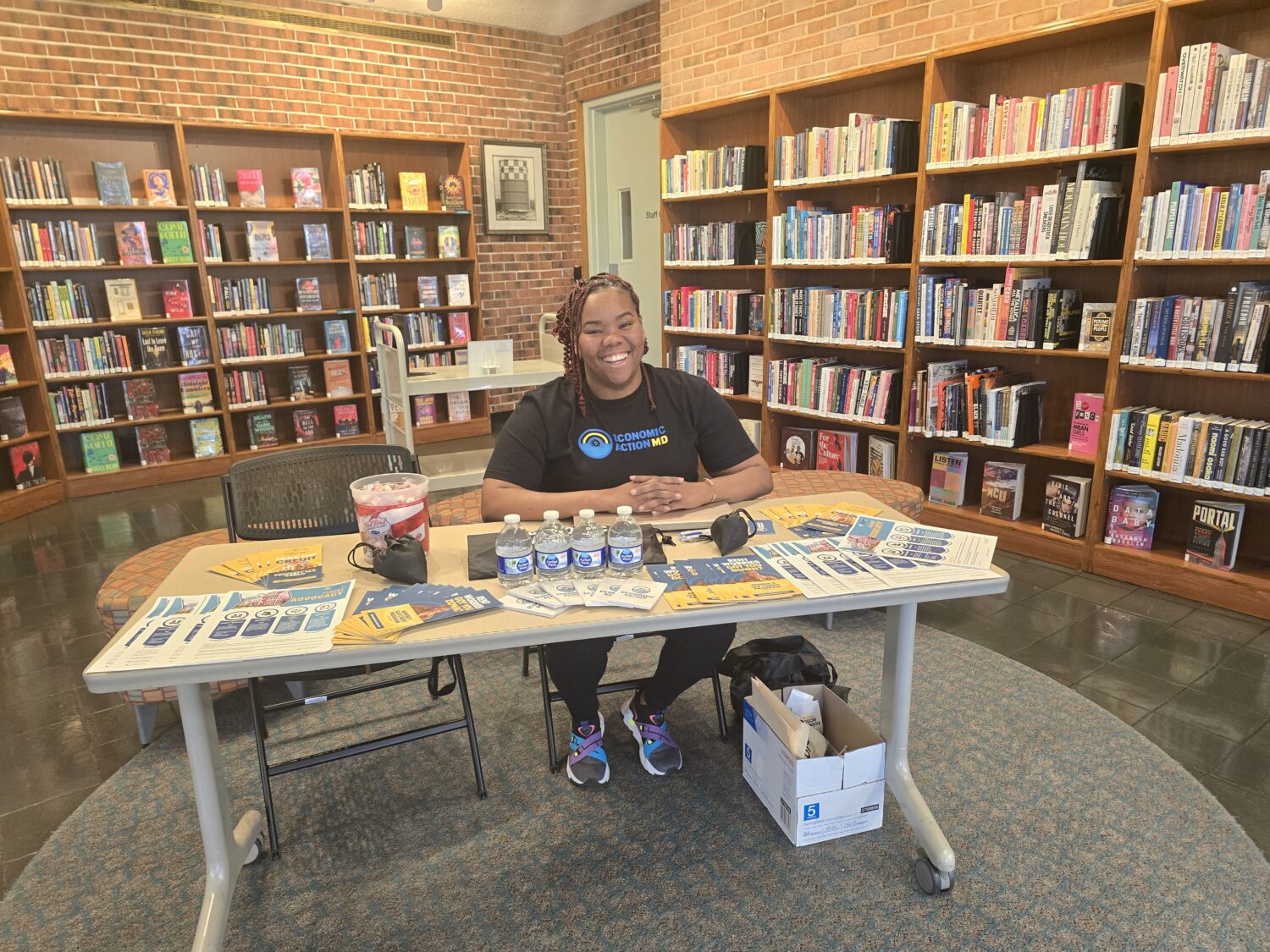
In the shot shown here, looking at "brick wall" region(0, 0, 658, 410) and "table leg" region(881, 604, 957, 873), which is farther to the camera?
"brick wall" region(0, 0, 658, 410)

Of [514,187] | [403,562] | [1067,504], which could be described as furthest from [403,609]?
[514,187]

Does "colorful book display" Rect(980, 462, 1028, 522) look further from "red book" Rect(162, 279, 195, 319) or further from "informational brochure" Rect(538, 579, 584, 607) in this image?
"red book" Rect(162, 279, 195, 319)

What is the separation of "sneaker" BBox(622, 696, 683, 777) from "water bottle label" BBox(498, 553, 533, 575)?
2.64 feet

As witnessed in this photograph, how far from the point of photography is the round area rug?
1.62m

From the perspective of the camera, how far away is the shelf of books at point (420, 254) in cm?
587

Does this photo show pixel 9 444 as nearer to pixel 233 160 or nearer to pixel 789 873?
pixel 233 160

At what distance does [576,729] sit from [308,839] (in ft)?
2.27

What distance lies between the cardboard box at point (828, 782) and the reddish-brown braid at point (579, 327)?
2.95 feet

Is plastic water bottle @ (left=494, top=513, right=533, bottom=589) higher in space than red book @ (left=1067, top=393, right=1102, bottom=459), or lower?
higher

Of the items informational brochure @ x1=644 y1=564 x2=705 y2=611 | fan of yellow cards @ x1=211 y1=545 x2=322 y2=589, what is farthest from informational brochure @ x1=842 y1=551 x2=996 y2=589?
fan of yellow cards @ x1=211 y1=545 x2=322 y2=589

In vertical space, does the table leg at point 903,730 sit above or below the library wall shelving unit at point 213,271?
below

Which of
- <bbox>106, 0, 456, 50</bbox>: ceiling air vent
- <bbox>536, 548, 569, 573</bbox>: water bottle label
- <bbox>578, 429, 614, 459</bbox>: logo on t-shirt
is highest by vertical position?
<bbox>106, 0, 456, 50</bbox>: ceiling air vent

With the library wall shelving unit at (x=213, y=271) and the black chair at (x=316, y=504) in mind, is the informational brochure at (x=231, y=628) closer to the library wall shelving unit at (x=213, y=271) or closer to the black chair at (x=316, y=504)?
the black chair at (x=316, y=504)

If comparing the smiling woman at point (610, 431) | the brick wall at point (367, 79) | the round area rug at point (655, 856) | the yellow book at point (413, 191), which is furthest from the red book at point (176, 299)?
the smiling woman at point (610, 431)
